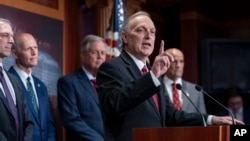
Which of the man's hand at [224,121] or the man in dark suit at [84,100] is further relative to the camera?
the man in dark suit at [84,100]

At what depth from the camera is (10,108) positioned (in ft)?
11.4

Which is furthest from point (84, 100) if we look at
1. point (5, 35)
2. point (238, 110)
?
point (238, 110)

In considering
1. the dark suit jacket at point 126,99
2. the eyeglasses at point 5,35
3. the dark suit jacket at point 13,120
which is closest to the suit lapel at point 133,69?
the dark suit jacket at point 126,99

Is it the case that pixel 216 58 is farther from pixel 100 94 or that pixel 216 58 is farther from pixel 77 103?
pixel 100 94

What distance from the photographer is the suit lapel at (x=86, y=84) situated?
4.50 metres

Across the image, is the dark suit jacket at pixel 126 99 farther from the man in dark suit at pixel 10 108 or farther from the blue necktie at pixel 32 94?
the blue necktie at pixel 32 94

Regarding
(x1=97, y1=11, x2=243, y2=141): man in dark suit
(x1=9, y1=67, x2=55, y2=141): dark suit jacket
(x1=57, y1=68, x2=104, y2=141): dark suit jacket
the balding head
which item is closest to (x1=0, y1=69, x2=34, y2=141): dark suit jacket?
(x1=9, y1=67, x2=55, y2=141): dark suit jacket

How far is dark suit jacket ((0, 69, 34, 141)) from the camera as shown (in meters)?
3.41

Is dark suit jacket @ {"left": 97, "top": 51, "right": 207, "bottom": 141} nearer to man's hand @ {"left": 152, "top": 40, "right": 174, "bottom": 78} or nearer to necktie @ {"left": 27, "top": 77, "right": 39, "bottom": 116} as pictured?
man's hand @ {"left": 152, "top": 40, "right": 174, "bottom": 78}

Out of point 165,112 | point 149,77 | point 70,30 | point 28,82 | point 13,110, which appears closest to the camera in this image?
point 149,77

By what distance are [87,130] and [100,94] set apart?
59.8 inches

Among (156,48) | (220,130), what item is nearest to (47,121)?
(220,130)

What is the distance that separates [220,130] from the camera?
7.38ft

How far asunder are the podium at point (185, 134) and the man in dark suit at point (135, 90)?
0.21m
